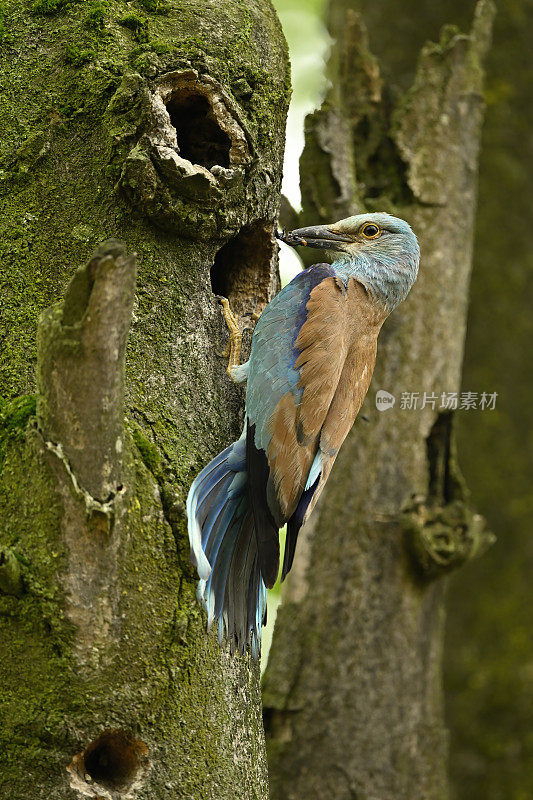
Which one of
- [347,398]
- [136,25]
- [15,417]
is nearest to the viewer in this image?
[15,417]

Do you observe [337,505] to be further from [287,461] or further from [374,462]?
[287,461]

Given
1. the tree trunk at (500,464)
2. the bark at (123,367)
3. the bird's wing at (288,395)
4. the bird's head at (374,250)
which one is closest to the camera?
the bark at (123,367)

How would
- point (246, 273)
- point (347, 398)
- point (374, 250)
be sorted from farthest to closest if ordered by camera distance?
point (374, 250), point (246, 273), point (347, 398)

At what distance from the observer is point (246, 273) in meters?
3.12

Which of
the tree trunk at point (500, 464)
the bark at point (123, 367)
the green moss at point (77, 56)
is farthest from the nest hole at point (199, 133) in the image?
the tree trunk at point (500, 464)

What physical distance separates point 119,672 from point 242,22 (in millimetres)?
2075

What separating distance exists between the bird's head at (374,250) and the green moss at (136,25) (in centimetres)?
92

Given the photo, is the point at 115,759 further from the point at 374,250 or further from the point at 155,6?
the point at 155,6

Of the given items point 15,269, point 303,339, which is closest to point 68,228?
point 15,269

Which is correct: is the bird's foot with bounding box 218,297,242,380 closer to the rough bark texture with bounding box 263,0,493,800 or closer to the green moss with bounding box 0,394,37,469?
the green moss with bounding box 0,394,37,469

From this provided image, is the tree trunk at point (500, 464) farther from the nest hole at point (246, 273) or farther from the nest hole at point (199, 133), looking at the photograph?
the nest hole at point (199, 133)

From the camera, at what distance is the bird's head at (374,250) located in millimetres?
3354

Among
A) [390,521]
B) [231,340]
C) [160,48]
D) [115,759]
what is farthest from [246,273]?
[115,759]

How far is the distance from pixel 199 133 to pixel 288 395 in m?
0.90
